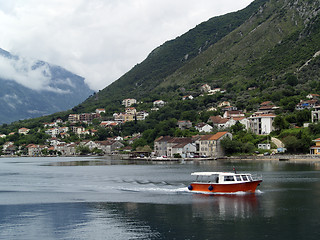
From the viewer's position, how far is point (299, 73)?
587 feet

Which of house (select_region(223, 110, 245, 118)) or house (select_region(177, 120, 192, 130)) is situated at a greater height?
house (select_region(223, 110, 245, 118))

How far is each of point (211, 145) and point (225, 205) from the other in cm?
7892

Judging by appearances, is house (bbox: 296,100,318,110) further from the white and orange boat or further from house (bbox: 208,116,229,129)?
the white and orange boat

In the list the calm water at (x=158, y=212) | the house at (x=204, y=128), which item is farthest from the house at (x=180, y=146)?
the calm water at (x=158, y=212)

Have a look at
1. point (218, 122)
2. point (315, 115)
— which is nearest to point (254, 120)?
point (315, 115)

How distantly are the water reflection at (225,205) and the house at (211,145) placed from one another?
71.3 m

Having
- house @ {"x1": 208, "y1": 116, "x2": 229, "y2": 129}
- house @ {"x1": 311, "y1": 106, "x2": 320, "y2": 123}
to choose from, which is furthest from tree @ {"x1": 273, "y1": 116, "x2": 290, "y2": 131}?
house @ {"x1": 208, "y1": 116, "x2": 229, "y2": 129}

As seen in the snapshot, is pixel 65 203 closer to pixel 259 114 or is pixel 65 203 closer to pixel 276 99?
pixel 259 114

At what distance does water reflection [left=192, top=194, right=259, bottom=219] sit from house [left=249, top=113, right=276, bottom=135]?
78.9m

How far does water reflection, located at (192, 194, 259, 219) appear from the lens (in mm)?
35844

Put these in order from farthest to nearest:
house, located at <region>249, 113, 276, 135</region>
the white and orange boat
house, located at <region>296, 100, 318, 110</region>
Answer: house, located at <region>296, 100, 318, 110</region> → house, located at <region>249, 113, 276, 135</region> → the white and orange boat

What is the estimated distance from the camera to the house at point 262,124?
121 metres

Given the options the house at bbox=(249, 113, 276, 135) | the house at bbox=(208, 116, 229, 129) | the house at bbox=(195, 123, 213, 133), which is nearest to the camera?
the house at bbox=(249, 113, 276, 135)

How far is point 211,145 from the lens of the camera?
11844cm
